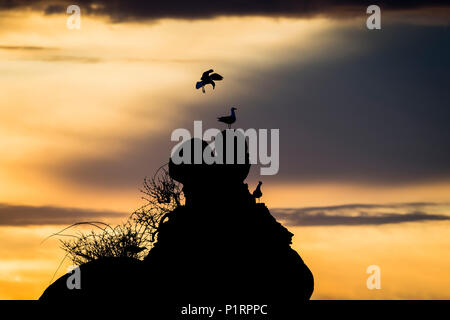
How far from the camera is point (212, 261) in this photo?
38500 millimetres

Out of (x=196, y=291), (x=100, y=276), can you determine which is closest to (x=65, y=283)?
(x=100, y=276)

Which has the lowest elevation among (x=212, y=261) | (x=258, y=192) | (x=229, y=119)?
(x=212, y=261)

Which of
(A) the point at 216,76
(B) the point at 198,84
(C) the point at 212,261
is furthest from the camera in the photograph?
(C) the point at 212,261

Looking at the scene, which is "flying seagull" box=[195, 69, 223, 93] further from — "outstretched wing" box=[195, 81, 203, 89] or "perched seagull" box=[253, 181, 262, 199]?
"perched seagull" box=[253, 181, 262, 199]

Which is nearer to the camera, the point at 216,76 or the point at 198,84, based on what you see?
the point at 198,84

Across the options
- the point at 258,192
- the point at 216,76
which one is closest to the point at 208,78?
the point at 216,76

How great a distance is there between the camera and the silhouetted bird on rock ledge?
3831cm

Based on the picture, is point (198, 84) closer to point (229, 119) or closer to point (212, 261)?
point (229, 119)
